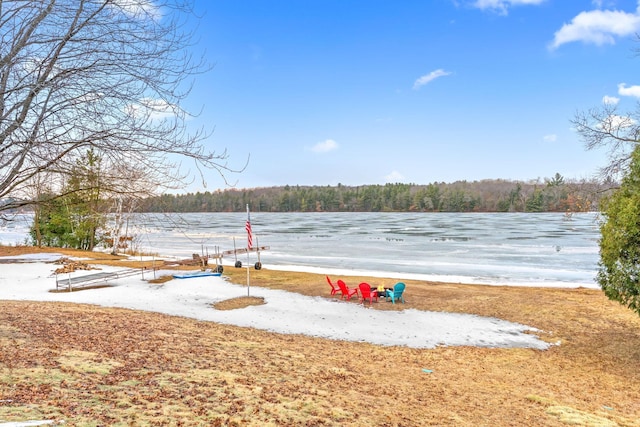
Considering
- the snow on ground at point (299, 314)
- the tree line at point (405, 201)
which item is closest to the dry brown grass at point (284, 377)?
the snow on ground at point (299, 314)

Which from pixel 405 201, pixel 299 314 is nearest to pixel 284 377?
pixel 299 314

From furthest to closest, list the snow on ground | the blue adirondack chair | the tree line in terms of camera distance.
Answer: the tree line < the blue adirondack chair < the snow on ground

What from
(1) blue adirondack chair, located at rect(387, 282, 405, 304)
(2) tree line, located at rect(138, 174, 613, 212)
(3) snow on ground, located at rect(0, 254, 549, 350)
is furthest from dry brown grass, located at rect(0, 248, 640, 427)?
(2) tree line, located at rect(138, 174, 613, 212)

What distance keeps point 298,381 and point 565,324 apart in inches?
389

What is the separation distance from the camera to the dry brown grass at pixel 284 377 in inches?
189

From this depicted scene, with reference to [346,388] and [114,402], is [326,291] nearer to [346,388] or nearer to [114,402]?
[346,388]

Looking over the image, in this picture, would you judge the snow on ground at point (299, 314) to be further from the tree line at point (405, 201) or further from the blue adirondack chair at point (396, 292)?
the tree line at point (405, 201)

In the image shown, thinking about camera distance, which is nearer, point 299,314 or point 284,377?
point 284,377

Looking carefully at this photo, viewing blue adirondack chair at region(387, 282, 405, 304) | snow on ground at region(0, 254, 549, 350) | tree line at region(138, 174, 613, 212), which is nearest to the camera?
snow on ground at region(0, 254, 549, 350)

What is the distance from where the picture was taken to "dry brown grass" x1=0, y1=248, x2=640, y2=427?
189 inches

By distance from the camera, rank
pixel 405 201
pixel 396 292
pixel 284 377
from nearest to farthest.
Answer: pixel 284 377
pixel 396 292
pixel 405 201

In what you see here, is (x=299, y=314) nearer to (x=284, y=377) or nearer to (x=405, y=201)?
(x=284, y=377)

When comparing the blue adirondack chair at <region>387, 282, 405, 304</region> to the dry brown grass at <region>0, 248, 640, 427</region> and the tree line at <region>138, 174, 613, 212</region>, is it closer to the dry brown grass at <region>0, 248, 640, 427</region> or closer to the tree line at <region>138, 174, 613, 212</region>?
the dry brown grass at <region>0, 248, 640, 427</region>

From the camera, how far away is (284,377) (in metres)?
6.66
